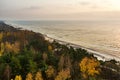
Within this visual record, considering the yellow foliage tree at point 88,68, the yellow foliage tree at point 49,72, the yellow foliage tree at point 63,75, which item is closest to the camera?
the yellow foliage tree at point 63,75

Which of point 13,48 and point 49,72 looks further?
point 13,48

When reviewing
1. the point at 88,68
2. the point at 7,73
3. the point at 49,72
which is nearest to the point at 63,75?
the point at 49,72

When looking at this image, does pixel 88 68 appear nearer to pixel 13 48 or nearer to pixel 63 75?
pixel 63 75

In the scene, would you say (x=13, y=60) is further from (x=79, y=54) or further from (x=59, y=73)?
(x=79, y=54)

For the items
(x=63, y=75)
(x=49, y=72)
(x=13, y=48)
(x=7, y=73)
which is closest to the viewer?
(x=63, y=75)

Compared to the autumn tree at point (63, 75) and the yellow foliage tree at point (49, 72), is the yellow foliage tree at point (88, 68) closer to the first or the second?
the autumn tree at point (63, 75)

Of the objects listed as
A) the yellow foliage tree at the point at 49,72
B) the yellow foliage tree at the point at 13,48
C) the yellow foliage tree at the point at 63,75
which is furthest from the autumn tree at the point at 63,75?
the yellow foliage tree at the point at 13,48

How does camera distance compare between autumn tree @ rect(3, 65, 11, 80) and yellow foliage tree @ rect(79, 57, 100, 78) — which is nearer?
autumn tree @ rect(3, 65, 11, 80)

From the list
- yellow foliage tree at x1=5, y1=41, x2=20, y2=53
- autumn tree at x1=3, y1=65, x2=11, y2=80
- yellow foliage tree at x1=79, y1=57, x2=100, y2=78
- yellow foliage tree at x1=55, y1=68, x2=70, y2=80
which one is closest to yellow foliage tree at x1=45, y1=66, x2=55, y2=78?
yellow foliage tree at x1=55, y1=68, x2=70, y2=80

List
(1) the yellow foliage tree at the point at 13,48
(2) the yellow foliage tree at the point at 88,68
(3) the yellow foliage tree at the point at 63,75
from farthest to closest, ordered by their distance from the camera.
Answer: (1) the yellow foliage tree at the point at 13,48, (2) the yellow foliage tree at the point at 88,68, (3) the yellow foliage tree at the point at 63,75

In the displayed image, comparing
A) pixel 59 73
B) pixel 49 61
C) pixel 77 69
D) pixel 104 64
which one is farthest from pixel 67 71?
pixel 104 64

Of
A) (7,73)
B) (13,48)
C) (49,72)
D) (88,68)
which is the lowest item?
(7,73)

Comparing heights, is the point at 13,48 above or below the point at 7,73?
above

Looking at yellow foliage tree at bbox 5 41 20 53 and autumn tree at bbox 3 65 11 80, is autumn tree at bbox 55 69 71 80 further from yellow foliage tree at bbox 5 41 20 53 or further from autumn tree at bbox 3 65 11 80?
yellow foliage tree at bbox 5 41 20 53
